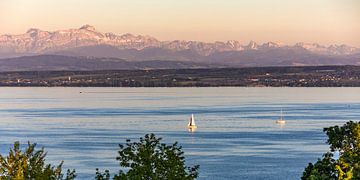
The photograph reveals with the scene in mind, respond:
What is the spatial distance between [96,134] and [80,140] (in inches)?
346

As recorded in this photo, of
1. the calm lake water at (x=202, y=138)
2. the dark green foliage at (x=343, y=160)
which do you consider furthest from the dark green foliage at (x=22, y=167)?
the calm lake water at (x=202, y=138)

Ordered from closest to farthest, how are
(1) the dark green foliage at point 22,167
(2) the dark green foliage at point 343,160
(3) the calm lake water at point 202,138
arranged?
(1) the dark green foliage at point 22,167 < (2) the dark green foliage at point 343,160 < (3) the calm lake water at point 202,138

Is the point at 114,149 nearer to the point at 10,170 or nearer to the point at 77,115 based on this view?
the point at 10,170

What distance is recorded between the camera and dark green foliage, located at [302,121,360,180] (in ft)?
87.1

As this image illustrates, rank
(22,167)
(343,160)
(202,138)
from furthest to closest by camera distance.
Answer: (202,138) → (343,160) → (22,167)

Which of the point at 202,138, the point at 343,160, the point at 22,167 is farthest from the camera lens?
the point at 202,138

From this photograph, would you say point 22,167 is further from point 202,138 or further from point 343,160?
point 202,138

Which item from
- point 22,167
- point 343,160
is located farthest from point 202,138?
point 22,167

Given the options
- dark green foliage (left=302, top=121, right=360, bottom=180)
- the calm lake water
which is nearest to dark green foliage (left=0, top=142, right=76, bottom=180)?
dark green foliage (left=302, top=121, right=360, bottom=180)

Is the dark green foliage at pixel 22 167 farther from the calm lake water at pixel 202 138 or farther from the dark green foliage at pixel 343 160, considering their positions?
the calm lake water at pixel 202 138

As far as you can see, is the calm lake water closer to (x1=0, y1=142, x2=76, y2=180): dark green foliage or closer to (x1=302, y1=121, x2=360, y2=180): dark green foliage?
(x1=302, y1=121, x2=360, y2=180): dark green foliage

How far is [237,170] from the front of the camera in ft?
207

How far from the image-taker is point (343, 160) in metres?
26.8

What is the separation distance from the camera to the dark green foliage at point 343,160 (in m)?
26.5
